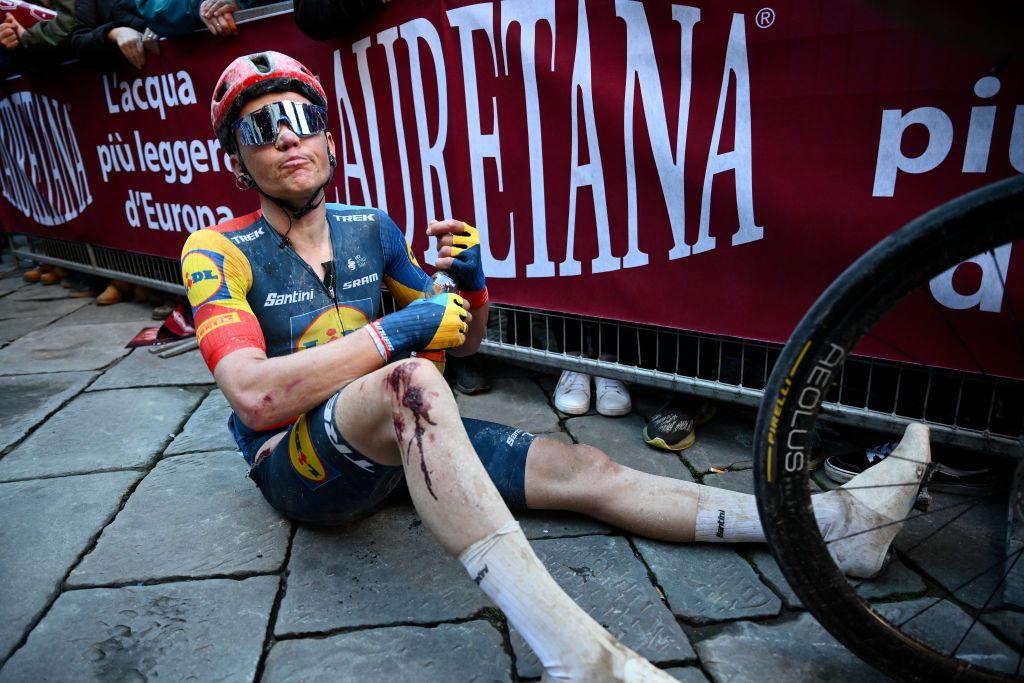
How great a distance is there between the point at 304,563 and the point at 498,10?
2.28 meters

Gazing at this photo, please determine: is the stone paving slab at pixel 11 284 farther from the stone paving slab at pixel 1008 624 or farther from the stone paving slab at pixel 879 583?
the stone paving slab at pixel 1008 624

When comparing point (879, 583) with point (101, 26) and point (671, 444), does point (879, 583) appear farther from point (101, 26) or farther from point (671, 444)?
point (101, 26)

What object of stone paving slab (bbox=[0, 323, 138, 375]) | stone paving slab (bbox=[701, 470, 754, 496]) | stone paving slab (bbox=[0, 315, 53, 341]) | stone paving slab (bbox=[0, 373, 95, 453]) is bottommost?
stone paving slab (bbox=[0, 315, 53, 341])

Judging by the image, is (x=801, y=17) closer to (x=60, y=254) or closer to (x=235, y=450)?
(x=235, y=450)

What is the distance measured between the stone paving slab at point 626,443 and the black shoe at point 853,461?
52cm

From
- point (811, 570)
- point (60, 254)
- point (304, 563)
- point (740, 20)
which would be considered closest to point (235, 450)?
point (304, 563)

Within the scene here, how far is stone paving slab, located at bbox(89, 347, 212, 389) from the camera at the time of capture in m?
3.76

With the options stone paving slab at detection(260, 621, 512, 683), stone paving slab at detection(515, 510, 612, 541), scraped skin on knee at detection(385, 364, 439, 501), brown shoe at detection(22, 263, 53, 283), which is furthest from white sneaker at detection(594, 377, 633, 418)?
brown shoe at detection(22, 263, 53, 283)

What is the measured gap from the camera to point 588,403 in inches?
126

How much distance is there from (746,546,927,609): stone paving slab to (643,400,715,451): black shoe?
78 centimetres

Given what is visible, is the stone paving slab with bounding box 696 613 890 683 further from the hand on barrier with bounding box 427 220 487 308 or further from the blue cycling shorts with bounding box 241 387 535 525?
the hand on barrier with bounding box 427 220 487 308

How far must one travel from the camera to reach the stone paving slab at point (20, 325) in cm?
485

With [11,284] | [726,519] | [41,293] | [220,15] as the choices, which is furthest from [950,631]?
[11,284]

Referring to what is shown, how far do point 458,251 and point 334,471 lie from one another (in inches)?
28.7
